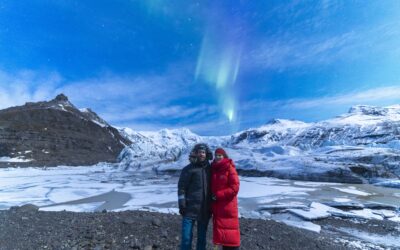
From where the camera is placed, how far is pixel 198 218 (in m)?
6.24

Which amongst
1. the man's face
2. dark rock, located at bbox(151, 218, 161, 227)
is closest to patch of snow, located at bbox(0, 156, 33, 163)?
dark rock, located at bbox(151, 218, 161, 227)

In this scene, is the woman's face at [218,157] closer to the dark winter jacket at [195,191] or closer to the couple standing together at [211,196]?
the couple standing together at [211,196]

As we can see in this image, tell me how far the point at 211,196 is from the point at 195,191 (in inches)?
13.3

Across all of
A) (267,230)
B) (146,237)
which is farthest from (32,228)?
(267,230)

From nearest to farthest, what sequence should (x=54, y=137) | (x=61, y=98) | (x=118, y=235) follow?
(x=118, y=235), (x=54, y=137), (x=61, y=98)

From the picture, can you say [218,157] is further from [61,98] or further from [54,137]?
[61,98]

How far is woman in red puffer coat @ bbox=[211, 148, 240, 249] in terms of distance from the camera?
6.03 m

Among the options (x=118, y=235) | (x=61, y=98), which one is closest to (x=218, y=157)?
(x=118, y=235)

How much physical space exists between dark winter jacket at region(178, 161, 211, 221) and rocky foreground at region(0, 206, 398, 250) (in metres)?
2.65

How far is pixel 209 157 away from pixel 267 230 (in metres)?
5.81

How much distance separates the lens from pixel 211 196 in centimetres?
627

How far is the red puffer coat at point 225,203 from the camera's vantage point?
19.8 ft

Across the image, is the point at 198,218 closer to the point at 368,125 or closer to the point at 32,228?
the point at 32,228

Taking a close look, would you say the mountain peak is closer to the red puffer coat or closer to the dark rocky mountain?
the dark rocky mountain
